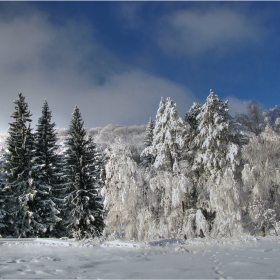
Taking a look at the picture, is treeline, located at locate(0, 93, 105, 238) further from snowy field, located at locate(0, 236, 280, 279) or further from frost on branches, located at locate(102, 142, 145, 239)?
snowy field, located at locate(0, 236, 280, 279)

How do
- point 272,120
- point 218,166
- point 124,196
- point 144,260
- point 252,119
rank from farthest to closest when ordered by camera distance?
point 272,120 → point 252,119 → point 124,196 → point 218,166 → point 144,260

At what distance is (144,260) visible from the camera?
7.45m

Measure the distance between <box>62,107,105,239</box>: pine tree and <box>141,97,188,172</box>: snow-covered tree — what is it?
21.6 feet

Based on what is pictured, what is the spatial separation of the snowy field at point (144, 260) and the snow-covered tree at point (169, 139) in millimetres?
5977

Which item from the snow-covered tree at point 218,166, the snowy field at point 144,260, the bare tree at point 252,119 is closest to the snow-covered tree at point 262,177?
the snow-covered tree at point 218,166

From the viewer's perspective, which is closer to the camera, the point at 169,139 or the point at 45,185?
the point at 169,139

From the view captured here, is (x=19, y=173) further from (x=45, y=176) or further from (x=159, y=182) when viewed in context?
(x=159, y=182)

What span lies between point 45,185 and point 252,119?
18298 mm

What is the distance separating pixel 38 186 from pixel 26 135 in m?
4.14

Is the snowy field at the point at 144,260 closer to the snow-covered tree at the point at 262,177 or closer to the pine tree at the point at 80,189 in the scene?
the snow-covered tree at the point at 262,177

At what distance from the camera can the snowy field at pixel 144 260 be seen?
5.47 meters

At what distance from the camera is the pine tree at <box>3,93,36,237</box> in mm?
18234

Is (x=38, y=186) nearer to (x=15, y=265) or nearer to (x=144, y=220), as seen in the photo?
(x=144, y=220)

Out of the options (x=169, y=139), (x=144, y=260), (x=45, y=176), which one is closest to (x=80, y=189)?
(x=45, y=176)
